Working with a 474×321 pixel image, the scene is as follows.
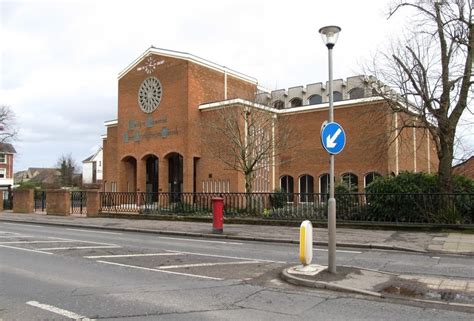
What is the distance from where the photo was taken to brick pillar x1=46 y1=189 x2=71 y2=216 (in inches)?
1128

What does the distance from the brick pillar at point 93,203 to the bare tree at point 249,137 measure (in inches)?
332

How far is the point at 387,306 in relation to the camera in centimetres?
659

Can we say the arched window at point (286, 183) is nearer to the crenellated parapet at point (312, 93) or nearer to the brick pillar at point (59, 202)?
the crenellated parapet at point (312, 93)

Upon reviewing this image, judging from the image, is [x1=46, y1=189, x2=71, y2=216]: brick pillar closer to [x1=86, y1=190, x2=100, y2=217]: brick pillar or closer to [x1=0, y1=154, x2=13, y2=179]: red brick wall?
[x1=86, y1=190, x2=100, y2=217]: brick pillar

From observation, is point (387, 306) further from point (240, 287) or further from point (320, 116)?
point (320, 116)

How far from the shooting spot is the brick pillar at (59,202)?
28648 mm

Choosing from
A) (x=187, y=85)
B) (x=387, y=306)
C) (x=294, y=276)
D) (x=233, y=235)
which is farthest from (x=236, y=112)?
(x=387, y=306)

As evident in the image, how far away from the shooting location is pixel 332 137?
8922 mm

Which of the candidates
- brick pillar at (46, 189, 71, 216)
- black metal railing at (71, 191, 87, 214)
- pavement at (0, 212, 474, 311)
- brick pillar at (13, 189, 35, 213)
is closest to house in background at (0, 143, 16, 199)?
brick pillar at (13, 189, 35, 213)

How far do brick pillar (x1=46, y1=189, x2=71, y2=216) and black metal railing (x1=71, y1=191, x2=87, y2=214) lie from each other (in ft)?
1.67

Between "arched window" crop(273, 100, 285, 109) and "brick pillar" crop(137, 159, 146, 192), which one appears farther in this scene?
"arched window" crop(273, 100, 285, 109)

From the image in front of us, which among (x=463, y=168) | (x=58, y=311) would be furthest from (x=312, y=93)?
(x=58, y=311)

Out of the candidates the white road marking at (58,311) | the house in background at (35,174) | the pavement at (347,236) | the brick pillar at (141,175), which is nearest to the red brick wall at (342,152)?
the brick pillar at (141,175)

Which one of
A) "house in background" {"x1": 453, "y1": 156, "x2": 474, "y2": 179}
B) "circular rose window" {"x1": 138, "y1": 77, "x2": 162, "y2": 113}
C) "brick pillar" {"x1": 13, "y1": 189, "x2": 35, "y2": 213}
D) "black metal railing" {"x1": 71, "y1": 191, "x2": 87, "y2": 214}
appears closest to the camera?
"house in background" {"x1": 453, "y1": 156, "x2": 474, "y2": 179}
